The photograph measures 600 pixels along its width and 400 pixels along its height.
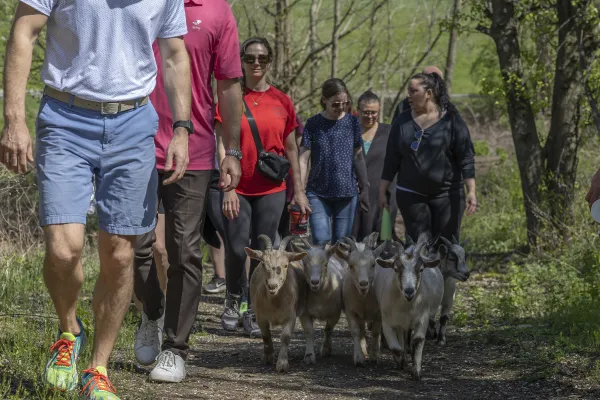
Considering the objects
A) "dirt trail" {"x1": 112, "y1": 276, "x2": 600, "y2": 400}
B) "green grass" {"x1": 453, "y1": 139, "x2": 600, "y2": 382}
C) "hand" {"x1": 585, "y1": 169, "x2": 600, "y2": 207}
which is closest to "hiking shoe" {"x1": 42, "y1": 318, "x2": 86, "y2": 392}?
"dirt trail" {"x1": 112, "y1": 276, "x2": 600, "y2": 400}

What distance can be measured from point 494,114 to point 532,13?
14.2m

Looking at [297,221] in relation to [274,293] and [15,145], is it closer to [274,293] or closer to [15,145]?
[274,293]

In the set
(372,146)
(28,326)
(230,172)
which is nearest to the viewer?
(230,172)

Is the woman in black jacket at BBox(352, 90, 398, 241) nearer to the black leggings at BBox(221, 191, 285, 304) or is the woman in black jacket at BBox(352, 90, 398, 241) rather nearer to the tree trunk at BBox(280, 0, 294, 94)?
the black leggings at BBox(221, 191, 285, 304)

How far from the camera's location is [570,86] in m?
13.5

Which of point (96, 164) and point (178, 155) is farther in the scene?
point (178, 155)

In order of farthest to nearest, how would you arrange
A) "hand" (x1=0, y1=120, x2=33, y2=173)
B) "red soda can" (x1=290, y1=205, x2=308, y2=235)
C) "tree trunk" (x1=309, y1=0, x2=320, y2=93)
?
"tree trunk" (x1=309, y1=0, x2=320, y2=93) < "red soda can" (x1=290, y1=205, x2=308, y2=235) < "hand" (x1=0, y1=120, x2=33, y2=173)

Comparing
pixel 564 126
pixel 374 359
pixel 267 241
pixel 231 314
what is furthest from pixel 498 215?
pixel 267 241

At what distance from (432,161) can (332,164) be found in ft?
4.30

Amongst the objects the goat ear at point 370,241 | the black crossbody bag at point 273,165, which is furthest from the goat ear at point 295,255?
the black crossbody bag at point 273,165

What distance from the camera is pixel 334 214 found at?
416 inches

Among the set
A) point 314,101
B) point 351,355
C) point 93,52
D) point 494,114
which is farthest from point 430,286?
point 494,114

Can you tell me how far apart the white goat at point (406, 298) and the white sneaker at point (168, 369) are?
192 centimetres

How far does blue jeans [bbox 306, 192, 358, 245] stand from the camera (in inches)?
411
